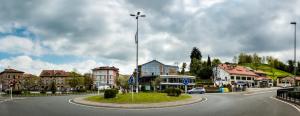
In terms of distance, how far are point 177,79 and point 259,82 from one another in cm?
4139

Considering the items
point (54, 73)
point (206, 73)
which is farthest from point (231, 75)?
point (54, 73)

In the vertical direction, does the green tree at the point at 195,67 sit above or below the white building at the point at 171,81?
above

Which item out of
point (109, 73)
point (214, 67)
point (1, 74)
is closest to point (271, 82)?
point (214, 67)

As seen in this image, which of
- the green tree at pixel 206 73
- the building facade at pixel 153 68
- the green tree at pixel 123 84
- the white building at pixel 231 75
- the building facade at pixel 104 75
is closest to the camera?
the green tree at pixel 123 84

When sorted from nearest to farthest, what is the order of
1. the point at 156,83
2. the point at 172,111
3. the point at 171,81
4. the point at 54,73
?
the point at 172,111 < the point at 156,83 < the point at 171,81 < the point at 54,73

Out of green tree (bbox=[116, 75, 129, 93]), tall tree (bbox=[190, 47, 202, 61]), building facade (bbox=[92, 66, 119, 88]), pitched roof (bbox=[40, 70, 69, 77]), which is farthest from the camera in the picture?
building facade (bbox=[92, 66, 119, 88])

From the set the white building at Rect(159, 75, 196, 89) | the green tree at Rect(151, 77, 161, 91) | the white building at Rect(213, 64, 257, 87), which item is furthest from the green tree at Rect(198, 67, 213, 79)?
the green tree at Rect(151, 77, 161, 91)

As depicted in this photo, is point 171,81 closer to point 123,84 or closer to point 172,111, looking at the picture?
point 123,84

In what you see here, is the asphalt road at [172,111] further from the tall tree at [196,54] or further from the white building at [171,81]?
the tall tree at [196,54]

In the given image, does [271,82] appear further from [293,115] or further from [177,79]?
[293,115]

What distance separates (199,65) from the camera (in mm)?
137250

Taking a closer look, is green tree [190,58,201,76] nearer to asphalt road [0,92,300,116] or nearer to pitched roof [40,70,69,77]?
pitched roof [40,70,69,77]

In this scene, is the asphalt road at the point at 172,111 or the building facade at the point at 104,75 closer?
the asphalt road at the point at 172,111

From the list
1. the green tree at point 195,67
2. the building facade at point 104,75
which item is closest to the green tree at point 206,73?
the green tree at point 195,67
